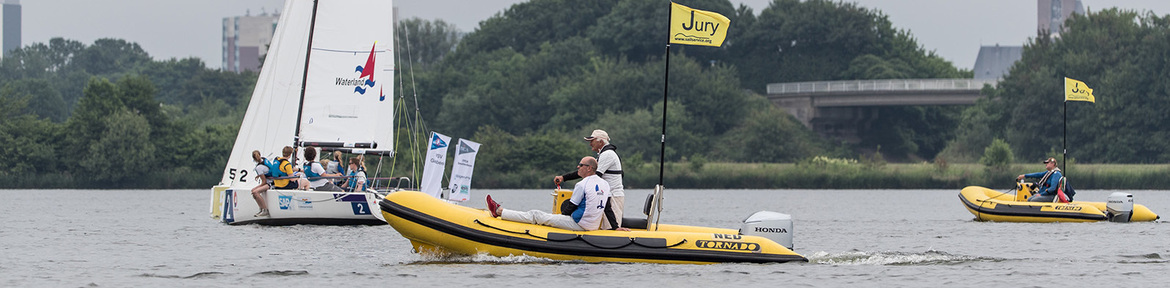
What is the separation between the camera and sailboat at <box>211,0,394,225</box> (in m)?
34.4

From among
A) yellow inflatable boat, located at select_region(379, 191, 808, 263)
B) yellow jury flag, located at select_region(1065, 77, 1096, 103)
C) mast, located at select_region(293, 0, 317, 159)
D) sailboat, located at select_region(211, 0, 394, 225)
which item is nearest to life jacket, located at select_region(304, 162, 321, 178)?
sailboat, located at select_region(211, 0, 394, 225)

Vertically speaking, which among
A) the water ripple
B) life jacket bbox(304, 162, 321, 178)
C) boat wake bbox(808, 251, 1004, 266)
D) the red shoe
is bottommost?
the water ripple

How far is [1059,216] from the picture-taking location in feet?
113

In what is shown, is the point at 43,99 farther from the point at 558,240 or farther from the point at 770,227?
the point at 770,227

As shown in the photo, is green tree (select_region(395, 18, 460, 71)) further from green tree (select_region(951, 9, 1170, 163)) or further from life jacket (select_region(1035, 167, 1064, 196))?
life jacket (select_region(1035, 167, 1064, 196))

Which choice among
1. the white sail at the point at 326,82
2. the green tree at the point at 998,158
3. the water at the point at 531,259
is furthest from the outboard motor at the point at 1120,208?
the green tree at the point at 998,158

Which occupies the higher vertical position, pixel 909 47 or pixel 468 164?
pixel 909 47

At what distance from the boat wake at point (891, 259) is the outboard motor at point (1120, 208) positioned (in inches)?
482

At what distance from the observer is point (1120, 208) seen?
34750mm

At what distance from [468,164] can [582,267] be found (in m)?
16.5

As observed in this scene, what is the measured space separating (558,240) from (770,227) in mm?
2880

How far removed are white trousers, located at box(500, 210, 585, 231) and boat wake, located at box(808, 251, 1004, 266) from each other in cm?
390

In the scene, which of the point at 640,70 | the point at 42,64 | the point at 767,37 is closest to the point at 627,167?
the point at 640,70

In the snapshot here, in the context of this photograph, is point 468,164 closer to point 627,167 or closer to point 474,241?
point 474,241
